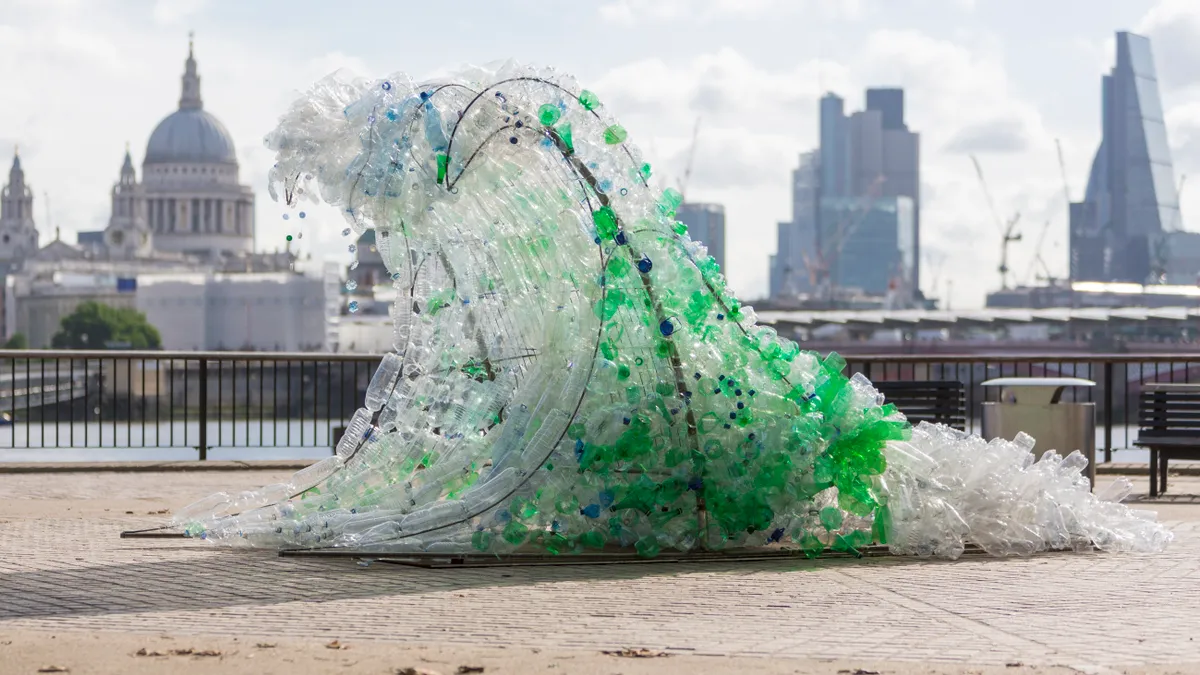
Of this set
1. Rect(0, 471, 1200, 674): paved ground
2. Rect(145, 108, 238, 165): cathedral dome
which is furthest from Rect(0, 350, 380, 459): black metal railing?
Rect(145, 108, 238, 165): cathedral dome

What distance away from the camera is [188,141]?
193 meters

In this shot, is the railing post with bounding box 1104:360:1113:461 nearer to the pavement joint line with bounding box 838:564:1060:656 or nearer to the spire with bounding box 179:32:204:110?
the pavement joint line with bounding box 838:564:1060:656

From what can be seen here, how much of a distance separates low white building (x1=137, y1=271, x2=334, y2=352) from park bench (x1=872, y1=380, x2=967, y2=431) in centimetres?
12898

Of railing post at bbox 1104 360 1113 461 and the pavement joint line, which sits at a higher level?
railing post at bbox 1104 360 1113 461

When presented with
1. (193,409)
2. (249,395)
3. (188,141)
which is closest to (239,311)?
(188,141)

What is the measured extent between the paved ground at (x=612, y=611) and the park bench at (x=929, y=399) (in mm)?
4175

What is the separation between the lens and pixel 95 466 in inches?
625

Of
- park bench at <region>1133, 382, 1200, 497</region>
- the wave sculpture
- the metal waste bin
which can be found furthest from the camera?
park bench at <region>1133, 382, 1200, 497</region>

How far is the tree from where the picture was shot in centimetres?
14500

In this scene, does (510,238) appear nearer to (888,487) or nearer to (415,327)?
(415,327)

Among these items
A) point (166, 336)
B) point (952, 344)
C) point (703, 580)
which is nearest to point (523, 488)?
point (703, 580)

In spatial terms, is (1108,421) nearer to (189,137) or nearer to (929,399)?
(929,399)

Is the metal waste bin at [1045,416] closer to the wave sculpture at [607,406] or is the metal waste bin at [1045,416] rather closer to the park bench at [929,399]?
the park bench at [929,399]

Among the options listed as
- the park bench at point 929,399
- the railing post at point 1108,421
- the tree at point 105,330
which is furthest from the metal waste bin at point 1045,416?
the tree at point 105,330
